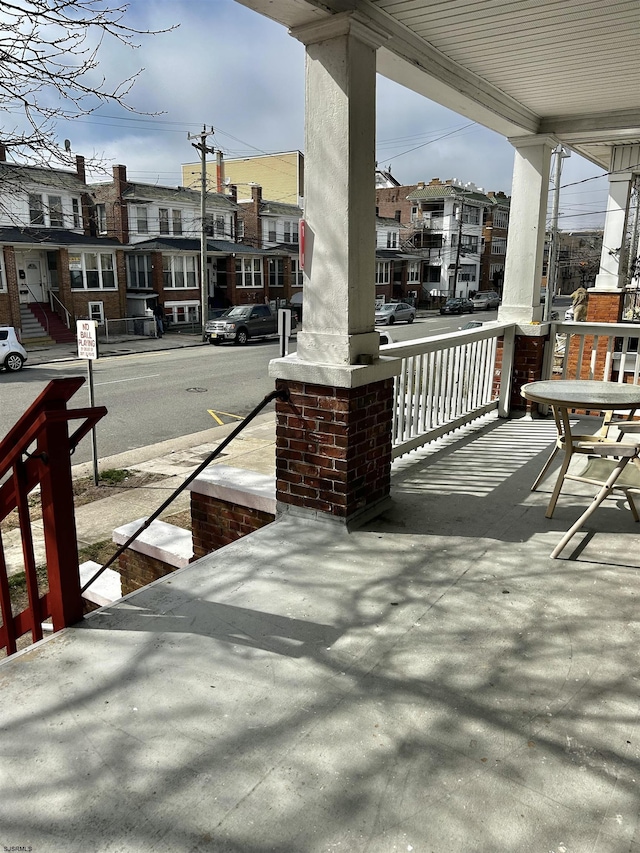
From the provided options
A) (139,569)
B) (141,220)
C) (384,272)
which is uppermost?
(141,220)

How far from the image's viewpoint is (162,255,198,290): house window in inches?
1331

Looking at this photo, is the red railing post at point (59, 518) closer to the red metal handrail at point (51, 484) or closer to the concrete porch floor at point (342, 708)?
the red metal handrail at point (51, 484)

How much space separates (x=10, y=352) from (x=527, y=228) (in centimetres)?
1685

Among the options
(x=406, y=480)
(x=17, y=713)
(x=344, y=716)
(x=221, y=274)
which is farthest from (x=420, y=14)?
(x=221, y=274)

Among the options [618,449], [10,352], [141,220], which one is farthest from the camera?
[141,220]

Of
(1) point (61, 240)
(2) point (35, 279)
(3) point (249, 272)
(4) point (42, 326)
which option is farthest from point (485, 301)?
(4) point (42, 326)

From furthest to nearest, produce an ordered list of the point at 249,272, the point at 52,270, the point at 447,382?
the point at 249,272
the point at 52,270
the point at 447,382

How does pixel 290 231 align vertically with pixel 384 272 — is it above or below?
above

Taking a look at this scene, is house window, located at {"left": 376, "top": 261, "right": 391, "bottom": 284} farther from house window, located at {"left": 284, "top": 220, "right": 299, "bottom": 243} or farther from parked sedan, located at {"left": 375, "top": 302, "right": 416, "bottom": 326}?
parked sedan, located at {"left": 375, "top": 302, "right": 416, "bottom": 326}

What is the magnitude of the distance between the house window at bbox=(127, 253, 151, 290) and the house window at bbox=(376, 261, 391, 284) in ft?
73.0

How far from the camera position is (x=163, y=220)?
3556 centimetres

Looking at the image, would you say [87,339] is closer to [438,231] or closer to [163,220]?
[163,220]

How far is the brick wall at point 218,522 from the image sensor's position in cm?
446

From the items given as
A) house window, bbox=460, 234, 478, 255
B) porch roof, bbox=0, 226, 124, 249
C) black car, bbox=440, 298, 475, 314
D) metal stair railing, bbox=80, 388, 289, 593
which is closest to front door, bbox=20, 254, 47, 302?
porch roof, bbox=0, 226, 124, 249
